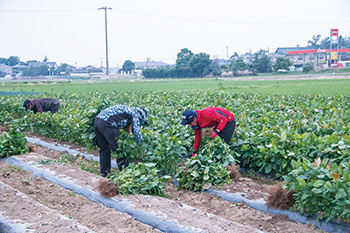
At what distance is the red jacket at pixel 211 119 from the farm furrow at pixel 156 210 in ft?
5.91

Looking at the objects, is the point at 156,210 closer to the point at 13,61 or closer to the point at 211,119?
the point at 211,119

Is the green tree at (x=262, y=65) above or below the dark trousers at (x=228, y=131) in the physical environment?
above

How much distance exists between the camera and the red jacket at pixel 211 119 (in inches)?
255

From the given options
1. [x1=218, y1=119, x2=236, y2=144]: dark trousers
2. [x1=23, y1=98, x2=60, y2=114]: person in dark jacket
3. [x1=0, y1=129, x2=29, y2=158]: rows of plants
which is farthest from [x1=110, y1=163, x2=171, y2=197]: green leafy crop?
[x1=23, y1=98, x2=60, y2=114]: person in dark jacket

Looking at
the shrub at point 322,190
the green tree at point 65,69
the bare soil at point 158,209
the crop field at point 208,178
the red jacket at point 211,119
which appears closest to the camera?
the shrub at point 322,190

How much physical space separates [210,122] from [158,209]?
2268 millimetres

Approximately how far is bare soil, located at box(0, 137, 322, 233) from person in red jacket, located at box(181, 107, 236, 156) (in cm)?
101

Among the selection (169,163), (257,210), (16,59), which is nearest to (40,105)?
(169,163)

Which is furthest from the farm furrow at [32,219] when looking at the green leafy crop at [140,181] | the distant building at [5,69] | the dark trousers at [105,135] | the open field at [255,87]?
the distant building at [5,69]

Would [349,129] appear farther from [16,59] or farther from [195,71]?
[16,59]

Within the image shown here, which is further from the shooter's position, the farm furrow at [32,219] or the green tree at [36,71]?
the green tree at [36,71]

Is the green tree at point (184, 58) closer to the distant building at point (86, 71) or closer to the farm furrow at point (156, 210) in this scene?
the distant building at point (86, 71)

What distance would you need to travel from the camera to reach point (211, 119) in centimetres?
654

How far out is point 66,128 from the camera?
1088 centimetres
